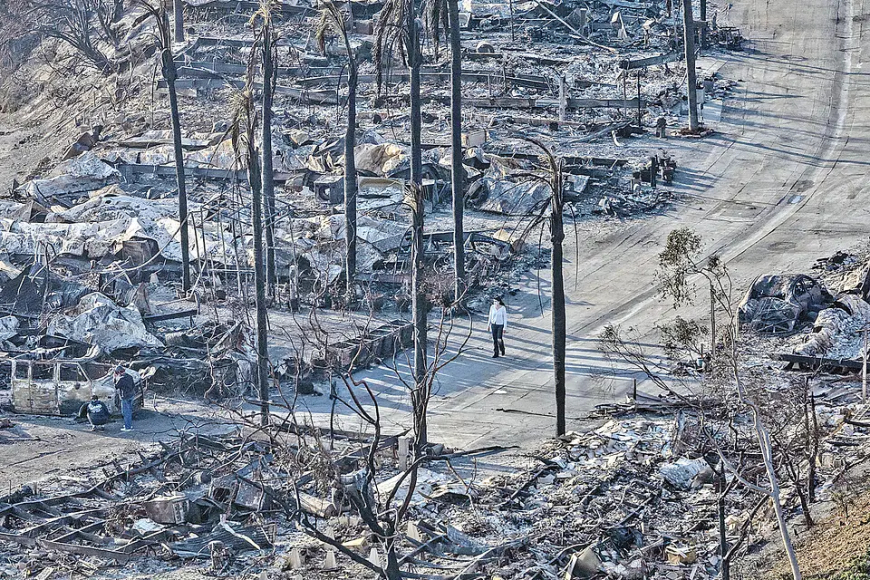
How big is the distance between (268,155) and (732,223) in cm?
1215

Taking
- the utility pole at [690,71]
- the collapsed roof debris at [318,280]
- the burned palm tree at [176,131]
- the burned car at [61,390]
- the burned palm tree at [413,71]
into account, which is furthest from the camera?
the utility pole at [690,71]

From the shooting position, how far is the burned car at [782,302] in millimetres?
24422

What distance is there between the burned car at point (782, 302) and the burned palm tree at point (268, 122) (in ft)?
29.8

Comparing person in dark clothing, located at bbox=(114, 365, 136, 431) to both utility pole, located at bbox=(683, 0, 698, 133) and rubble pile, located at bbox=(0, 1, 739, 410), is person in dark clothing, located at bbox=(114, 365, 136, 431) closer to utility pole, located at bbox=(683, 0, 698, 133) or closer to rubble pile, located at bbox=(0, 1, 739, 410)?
rubble pile, located at bbox=(0, 1, 739, 410)

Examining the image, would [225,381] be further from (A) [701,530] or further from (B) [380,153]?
(B) [380,153]

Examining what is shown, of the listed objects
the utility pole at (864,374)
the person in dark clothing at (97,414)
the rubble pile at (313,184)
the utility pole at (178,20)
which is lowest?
the person in dark clothing at (97,414)

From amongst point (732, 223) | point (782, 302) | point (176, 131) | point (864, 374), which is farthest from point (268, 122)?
point (732, 223)

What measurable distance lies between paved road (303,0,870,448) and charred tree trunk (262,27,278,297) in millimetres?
3881

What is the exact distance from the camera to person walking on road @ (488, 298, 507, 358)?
2456 cm

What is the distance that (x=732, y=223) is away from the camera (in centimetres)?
3131

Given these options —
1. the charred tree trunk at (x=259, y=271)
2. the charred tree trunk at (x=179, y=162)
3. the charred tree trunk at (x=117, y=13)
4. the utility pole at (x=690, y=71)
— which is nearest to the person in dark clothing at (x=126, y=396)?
the charred tree trunk at (x=259, y=271)

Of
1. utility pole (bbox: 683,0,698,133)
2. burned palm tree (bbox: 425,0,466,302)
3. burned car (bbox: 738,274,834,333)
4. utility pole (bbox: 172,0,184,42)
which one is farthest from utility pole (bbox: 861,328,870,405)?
utility pole (bbox: 172,0,184,42)

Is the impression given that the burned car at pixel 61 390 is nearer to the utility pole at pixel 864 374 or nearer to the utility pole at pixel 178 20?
the utility pole at pixel 864 374

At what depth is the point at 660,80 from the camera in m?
41.7
